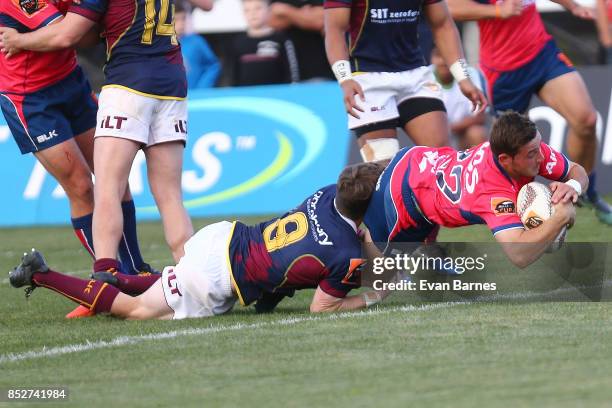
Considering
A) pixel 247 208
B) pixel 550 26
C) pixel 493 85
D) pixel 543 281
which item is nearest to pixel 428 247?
pixel 543 281

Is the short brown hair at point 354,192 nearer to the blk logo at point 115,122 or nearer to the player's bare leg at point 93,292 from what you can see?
the player's bare leg at point 93,292

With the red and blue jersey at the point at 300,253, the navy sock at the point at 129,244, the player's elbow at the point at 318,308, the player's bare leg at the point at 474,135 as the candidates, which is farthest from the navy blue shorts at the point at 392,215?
the player's bare leg at the point at 474,135

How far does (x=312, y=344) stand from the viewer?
19.1ft

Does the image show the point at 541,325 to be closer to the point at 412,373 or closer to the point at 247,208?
the point at 412,373

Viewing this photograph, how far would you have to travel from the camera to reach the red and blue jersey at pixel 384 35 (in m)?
8.59

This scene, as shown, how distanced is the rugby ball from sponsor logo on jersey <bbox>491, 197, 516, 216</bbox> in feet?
0.19

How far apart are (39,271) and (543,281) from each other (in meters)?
2.78

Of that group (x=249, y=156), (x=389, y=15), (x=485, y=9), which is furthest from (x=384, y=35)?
(x=249, y=156)

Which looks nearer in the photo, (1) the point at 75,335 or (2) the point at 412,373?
(2) the point at 412,373

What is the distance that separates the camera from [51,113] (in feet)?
26.5

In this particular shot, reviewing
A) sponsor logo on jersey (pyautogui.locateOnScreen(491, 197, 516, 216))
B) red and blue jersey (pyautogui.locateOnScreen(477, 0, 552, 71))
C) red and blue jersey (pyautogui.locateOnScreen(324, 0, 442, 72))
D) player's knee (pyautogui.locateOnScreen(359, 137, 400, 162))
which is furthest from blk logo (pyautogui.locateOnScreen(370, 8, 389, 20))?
sponsor logo on jersey (pyautogui.locateOnScreen(491, 197, 516, 216))

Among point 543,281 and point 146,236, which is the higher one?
point 543,281

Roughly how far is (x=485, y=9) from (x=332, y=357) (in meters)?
4.97

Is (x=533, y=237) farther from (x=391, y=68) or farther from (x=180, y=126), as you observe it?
(x=391, y=68)
